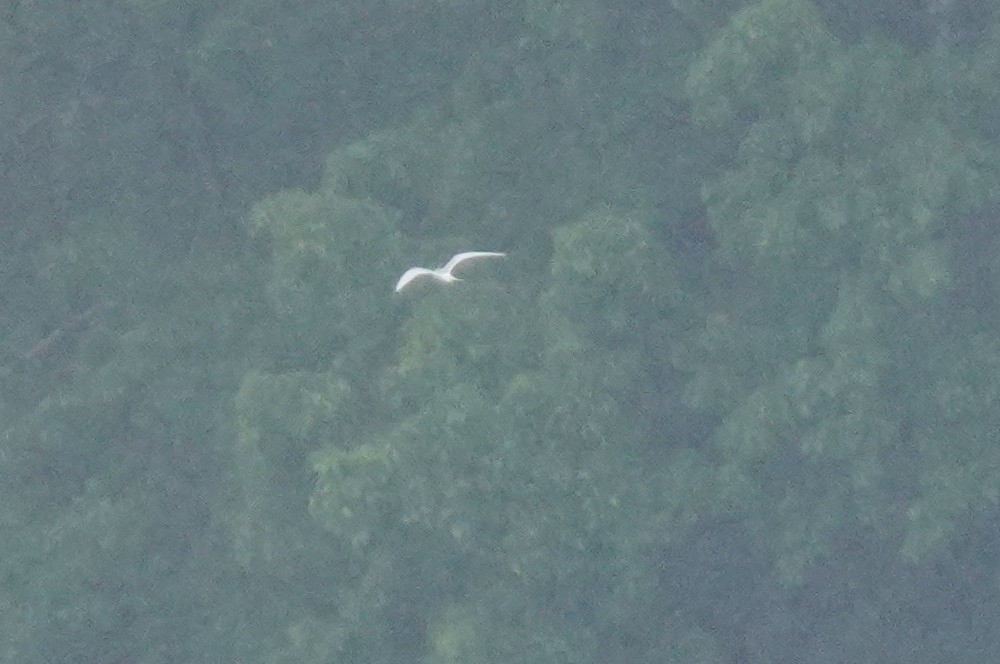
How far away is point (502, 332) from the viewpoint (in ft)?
37.1

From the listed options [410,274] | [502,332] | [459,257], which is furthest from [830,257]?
[410,274]

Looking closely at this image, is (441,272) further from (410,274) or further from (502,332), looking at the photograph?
(502,332)

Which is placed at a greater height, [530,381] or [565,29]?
[565,29]

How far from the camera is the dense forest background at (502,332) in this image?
11.4 metres

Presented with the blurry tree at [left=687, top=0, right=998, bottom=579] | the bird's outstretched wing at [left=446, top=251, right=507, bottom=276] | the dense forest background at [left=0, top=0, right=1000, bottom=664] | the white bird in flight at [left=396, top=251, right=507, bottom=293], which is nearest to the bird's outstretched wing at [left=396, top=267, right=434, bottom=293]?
the white bird in flight at [left=396, top=251, right=507, bottom=293]

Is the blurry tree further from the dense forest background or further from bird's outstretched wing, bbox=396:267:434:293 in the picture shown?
bird's outstretched wing, bbox=396:267:434:293

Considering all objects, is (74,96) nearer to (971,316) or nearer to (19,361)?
(19,361)

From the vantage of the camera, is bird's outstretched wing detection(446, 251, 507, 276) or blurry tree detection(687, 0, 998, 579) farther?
blurry tree detection(687, 0, 998, 579)

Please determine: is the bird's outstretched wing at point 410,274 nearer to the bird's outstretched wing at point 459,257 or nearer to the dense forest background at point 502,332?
the bird's outstretched wing at point 459,257

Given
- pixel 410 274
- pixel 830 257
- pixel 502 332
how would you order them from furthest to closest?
1. pixel 830 257
2. pixel 502 332
3. pixel 410 274

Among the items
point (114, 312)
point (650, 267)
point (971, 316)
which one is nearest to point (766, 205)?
point (650, 267)

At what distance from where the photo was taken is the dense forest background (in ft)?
37.4

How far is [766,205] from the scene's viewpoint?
11758 mm

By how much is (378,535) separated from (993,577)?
3324 mm
